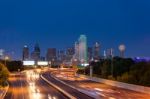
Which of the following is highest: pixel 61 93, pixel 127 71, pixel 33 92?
pixel 127 71

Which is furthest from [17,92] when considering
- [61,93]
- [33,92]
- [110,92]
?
[110,92]

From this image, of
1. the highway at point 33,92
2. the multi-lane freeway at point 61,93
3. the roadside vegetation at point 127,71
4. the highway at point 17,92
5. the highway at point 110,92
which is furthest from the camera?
the roadside vegetation at point 127,71

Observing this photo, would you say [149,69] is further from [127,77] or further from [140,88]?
[140,88]

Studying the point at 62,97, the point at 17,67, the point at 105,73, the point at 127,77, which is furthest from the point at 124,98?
the point at 17,67

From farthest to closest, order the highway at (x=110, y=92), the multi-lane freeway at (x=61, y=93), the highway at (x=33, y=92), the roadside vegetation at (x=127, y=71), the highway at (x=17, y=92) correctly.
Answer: the roadside vegetation at (x=127, y=71) < the highway at (x=17, y=92) < the highway at (x=33, y=92) < the highway at (x=110, y=92) < the multi-lane freeway at (x=61, y=93)

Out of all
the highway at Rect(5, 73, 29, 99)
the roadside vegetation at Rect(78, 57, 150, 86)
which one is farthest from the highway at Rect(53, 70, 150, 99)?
the highway at Rect(5, 73, 29, 99)

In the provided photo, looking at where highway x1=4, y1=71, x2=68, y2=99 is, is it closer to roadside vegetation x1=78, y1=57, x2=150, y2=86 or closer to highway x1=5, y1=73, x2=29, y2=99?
highway x1=5, y1=73, x2=29, y2=99

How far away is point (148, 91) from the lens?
63719 millimetres

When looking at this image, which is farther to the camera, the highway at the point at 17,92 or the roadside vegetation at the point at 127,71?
the roadside vegetation at the point at 127,71

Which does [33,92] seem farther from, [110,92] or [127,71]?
[127,71]

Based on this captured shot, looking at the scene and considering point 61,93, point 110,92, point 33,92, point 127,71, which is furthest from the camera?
point 127,71

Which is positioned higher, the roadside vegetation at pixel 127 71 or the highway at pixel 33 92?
the roadside vegetation at pixel 127 71

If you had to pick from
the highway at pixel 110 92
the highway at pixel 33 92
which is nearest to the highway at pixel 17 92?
the highway at pixel 33 92

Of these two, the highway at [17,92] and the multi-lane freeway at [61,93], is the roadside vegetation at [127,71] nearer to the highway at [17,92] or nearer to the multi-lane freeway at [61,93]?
the multi-lane freeway at [61,93]
